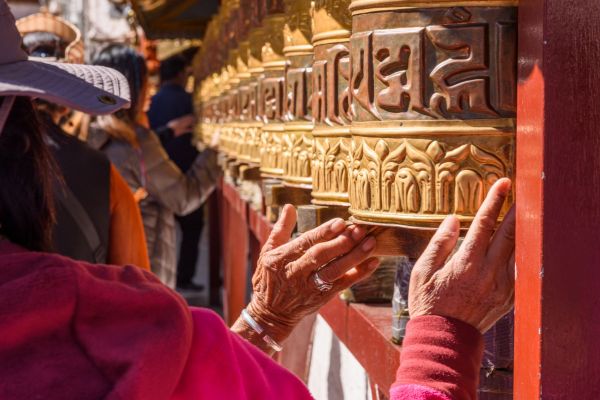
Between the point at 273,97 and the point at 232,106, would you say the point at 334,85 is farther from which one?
the point at 232,106

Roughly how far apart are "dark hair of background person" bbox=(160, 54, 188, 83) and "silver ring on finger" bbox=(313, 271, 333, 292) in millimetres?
6366

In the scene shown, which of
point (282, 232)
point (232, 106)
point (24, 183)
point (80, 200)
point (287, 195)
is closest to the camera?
point (24, 183)

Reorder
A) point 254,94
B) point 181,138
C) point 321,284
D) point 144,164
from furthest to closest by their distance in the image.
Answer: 1. point 181,138
2. point 144,164
3. point 254,94
4. point 321,284

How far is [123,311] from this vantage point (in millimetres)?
1078

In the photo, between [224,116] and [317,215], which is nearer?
[317,215]

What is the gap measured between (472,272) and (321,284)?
389 mm

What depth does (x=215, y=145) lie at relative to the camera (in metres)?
4.42

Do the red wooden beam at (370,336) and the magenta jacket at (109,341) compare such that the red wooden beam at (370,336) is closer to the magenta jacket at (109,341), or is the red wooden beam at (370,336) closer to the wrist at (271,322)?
the wrist at (271,322)

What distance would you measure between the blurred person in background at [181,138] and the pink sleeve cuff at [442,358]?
610cm

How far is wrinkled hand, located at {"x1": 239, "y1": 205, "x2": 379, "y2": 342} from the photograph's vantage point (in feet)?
4.89

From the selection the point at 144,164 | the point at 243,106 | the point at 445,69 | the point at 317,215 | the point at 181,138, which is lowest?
the point at 181,138

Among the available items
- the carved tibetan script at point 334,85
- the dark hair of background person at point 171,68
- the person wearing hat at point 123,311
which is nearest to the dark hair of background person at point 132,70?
the carved tibetan script at point 334,85

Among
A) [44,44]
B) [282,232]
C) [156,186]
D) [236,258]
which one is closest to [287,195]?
[282,232]

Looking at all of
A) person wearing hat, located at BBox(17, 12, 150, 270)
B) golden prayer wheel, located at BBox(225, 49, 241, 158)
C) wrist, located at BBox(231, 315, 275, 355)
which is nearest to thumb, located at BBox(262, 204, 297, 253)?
wrist, located at BBox(231, 315, 275, 355)
